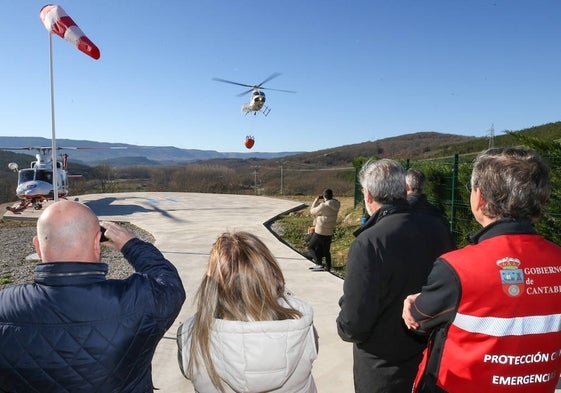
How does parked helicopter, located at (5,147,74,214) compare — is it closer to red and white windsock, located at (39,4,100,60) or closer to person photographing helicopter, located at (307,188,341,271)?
red and white windsock, located at (39,4,100,60)

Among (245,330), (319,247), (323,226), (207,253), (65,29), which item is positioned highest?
(65,29)

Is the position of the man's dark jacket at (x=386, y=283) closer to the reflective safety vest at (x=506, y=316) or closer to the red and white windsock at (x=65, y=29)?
the reflective safety vest at (x=506, y=316)

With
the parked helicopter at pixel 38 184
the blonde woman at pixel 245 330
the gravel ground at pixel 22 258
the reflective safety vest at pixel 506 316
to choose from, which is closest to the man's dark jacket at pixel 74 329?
the blonde woman at pixel 245 330

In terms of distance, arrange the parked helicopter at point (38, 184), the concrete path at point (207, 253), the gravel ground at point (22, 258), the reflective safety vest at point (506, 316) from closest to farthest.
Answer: the reflective safety vest at point (506, 316) < the concrete path at point (207, 253) < the gravel ground at point (22, 258) < the parked helicopter at point (38, 184)

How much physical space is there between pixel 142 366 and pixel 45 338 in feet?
1.41

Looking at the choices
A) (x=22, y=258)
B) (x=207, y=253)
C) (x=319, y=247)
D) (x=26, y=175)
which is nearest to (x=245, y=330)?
(x=319, y=247)

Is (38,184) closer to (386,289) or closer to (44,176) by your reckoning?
(44,176)

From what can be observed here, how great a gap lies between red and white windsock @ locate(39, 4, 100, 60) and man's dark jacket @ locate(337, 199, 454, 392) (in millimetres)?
6019

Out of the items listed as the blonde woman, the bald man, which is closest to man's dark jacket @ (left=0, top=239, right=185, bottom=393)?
the bald man

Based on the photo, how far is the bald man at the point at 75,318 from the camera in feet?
5.21

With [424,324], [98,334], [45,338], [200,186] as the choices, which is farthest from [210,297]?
[200,186]

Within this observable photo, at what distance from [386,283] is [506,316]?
0.85 meters

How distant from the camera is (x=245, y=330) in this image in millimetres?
1775

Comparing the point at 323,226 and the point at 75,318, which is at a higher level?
the point at 75,318
